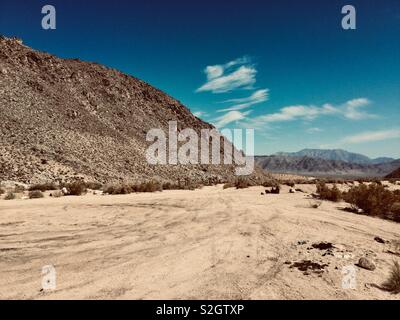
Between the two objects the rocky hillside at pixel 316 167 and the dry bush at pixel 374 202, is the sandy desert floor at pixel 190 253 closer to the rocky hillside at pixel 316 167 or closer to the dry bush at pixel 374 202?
the dry bush at pixel 374 202

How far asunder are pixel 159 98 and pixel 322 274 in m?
52.8

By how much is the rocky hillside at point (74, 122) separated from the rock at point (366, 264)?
77.8ft

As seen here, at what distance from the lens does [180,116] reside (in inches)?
2186

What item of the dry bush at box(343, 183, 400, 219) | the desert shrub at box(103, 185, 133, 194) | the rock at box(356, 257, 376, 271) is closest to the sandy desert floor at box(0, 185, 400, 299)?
the rock at box(356, 257, 376, 271)

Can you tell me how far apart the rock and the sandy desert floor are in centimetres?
8

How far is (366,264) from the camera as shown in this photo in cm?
561

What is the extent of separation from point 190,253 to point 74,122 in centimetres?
3460

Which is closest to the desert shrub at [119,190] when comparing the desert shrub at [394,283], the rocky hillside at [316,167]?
the desert shrub at [394,283]

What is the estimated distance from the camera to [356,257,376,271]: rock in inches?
220

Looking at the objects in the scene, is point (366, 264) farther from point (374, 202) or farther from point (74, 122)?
point (74, 122)

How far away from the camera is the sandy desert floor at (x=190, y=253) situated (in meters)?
4.74

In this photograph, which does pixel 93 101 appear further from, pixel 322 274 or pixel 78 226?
pixel 322 274

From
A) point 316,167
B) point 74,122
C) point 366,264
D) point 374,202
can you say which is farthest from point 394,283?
point 316,167
